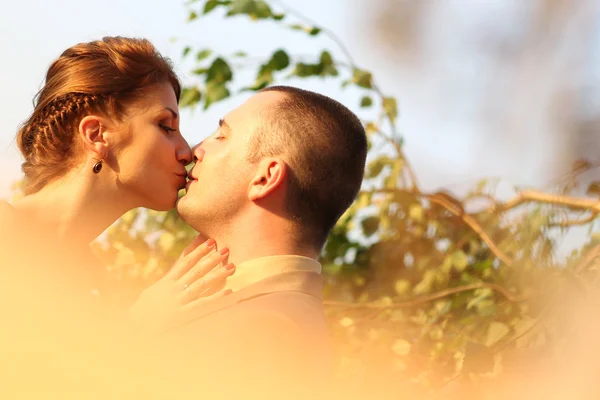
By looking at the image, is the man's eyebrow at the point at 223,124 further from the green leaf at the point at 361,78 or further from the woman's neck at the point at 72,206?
the green leaf at the point at 361,78

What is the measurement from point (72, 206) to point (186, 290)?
79 centimetres

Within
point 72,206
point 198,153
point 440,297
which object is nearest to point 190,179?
point 198,153

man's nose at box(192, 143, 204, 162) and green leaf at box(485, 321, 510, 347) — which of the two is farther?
green leaf at box(485, 321, 510, 347)

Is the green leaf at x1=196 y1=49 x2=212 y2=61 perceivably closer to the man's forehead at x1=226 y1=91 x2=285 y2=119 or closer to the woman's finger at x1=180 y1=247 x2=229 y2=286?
the man's forehead at x1=226 y1=91 x2=285 y2=119

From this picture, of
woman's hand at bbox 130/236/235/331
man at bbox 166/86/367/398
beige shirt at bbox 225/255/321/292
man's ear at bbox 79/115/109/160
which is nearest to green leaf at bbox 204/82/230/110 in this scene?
man's ear at bbox 79/115/109/160

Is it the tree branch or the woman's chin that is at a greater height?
the woman's chin

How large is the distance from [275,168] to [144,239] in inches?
117

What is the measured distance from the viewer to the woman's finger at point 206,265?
9.78 feet

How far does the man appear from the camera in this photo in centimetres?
264

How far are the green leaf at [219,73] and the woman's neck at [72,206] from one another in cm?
199

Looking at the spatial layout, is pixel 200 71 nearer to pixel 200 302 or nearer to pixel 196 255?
pixel 196 255

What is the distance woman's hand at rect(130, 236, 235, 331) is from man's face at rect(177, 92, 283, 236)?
91 mm

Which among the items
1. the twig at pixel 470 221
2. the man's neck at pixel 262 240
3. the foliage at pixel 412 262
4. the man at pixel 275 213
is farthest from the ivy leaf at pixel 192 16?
the man's neck at pixel 262 240

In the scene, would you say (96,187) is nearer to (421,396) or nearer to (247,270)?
(247,270)
